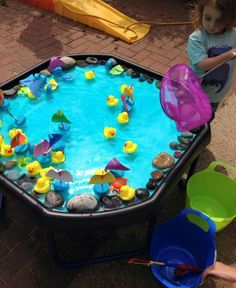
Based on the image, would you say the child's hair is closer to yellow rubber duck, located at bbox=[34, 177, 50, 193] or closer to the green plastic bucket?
the green plastic bucket

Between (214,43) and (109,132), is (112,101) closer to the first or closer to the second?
(109,132)

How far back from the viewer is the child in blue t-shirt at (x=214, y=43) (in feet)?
6.63

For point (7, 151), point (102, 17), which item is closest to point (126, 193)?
point (7, 151)

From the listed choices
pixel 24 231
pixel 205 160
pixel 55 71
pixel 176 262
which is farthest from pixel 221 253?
pixel 55 71

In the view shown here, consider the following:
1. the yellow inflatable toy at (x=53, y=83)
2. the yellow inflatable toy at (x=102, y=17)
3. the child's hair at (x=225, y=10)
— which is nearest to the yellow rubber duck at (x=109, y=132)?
the yellow inflatable toy at (x=53, y=83)

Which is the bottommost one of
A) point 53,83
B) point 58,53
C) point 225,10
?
point 58,53

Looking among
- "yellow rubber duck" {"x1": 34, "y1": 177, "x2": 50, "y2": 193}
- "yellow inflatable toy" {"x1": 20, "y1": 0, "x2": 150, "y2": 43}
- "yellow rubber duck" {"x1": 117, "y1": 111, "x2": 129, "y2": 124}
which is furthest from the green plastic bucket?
"yellow inflatable toy" {"x1": 20, "y1": 0, "x2": 150, "y2": 43}

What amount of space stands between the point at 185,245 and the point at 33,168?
1118mm

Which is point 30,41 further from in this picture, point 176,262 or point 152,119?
point 176,262

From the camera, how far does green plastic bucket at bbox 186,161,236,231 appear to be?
2.43 metres

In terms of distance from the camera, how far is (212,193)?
252cm

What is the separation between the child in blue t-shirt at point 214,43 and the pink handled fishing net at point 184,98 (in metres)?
0.17

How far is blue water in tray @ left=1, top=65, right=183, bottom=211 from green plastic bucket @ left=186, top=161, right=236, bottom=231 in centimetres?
41

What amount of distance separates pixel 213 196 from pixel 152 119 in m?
0.75
